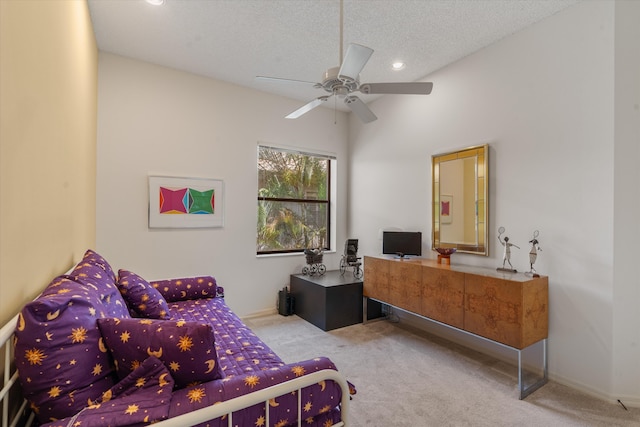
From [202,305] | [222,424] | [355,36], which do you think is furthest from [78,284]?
[355,36]

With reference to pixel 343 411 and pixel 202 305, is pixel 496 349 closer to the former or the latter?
pixel 343 411

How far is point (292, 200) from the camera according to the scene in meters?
4.31

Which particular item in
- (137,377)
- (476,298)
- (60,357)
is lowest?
(476,298)

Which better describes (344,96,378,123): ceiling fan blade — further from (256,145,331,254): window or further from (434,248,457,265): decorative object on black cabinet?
(256,145,331,254): window

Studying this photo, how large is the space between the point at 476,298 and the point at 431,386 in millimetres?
773

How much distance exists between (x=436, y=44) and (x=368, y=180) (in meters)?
1.85

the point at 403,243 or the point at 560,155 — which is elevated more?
the point at 560,155

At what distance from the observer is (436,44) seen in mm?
2861

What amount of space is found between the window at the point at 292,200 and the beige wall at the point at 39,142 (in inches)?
81.9

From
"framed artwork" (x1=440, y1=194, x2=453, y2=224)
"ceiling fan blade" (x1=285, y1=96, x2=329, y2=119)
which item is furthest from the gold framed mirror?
"ceiling fan blade" (x1=285, y1=96, x2=329, y2=119)

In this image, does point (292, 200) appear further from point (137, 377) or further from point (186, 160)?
point (137, 377)

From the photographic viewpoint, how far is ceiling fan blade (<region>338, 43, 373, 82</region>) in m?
1.67

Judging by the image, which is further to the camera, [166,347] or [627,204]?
[627,204]

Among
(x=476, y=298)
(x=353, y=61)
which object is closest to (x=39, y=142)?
(x=353, y=61)
